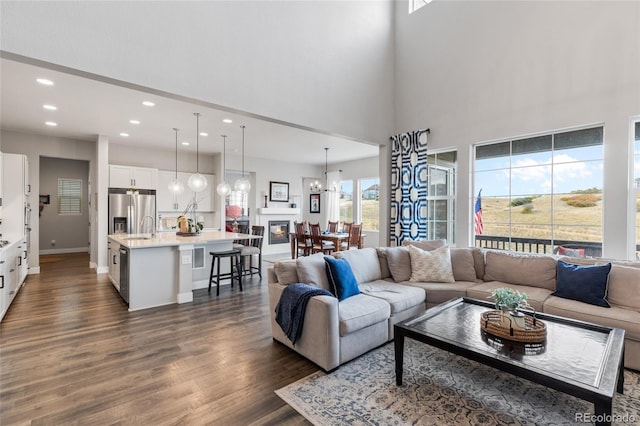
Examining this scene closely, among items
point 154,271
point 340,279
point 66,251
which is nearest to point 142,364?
point 154,271

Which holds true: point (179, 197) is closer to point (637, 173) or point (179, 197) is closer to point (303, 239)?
point (303, 239)

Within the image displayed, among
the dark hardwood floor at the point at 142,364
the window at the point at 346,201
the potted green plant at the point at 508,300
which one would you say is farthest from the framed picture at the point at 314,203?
the potted green plant at the point at 508,300

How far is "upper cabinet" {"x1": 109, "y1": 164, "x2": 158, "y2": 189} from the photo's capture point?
6.60 m

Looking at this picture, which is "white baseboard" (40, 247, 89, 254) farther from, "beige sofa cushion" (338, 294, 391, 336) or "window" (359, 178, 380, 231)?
"beige sofa cushion" (338, 294, 391, 336)

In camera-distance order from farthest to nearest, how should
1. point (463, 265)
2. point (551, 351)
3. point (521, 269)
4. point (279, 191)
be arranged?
point (279, 191), point (463, 265), point (521, 269), point (551, 351)

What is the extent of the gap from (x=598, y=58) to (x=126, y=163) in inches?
340

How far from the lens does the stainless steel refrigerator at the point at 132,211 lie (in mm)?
6492

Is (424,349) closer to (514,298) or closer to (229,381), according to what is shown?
(514,298)

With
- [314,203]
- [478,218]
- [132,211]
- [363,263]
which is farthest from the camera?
[314,203]

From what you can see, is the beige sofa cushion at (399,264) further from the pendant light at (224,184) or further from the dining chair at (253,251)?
the pendant light at (224,184)

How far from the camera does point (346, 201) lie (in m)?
9.57

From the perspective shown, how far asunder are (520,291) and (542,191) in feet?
5.09

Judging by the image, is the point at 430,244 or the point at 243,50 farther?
the point at 430,244

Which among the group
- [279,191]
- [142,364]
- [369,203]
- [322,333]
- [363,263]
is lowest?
[142,364]
